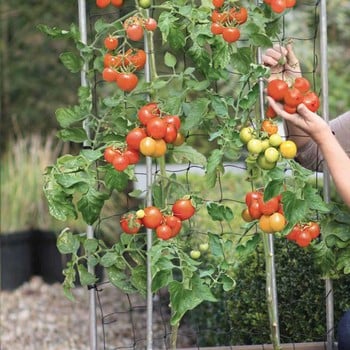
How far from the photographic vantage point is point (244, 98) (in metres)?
2.30

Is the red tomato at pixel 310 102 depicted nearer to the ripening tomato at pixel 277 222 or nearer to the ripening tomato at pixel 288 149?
the ripening tomato at pixel 288 149

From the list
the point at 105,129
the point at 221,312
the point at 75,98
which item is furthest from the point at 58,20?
the point at 105,129

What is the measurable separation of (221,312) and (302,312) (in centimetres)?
48

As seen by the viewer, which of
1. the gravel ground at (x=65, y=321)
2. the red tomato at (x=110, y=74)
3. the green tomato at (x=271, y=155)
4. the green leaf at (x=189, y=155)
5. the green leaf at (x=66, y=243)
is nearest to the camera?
the green tomato at (x=271, y=155)

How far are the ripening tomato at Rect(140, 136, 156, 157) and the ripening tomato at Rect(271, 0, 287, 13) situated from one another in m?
0.44

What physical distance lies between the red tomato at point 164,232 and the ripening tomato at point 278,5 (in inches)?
23.7

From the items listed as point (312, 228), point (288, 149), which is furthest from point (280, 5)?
point (312, 228)

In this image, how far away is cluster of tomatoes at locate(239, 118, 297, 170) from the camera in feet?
7.32

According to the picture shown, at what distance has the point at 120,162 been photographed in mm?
2279

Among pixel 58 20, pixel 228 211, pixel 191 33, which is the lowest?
pixel 228 211

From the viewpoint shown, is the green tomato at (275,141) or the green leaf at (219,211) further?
the green leaf at (219,211)

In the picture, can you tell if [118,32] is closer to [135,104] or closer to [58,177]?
[135,104]

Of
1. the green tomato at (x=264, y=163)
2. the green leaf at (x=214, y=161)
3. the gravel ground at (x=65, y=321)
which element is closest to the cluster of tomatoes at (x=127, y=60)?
the green leaf at (x=214, y=161)

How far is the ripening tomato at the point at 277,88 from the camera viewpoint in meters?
2.29
